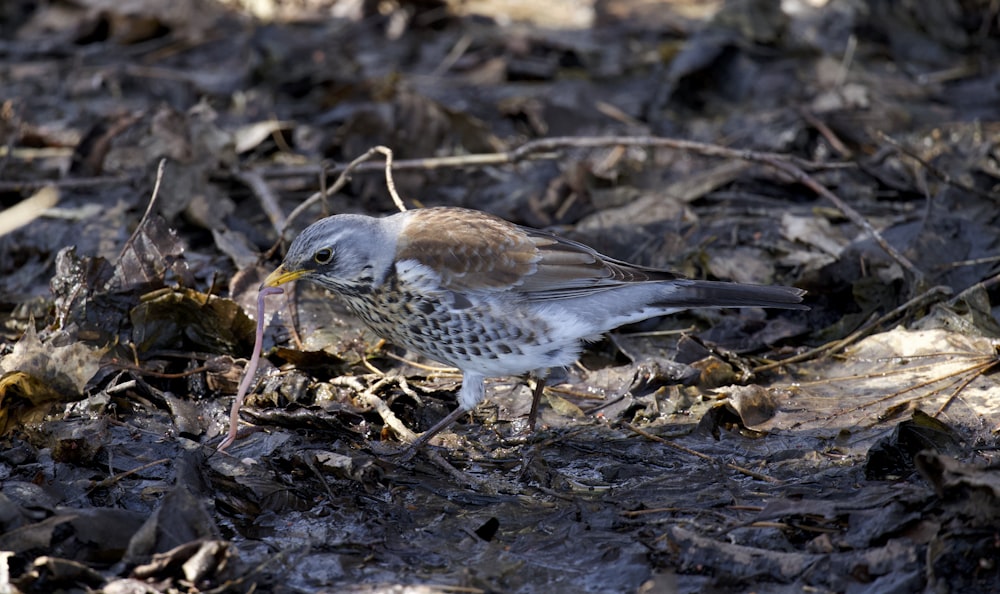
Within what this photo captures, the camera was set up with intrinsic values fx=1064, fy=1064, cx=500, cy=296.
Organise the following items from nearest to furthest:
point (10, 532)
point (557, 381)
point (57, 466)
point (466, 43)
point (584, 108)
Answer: point (10, 532), point (57, 466), point (557, 381), point (584, 108), point (466, 43)

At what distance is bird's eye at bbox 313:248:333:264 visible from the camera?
17.5 feet

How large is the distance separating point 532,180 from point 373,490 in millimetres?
3859

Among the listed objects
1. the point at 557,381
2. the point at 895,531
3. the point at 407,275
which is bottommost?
the point at 557,381

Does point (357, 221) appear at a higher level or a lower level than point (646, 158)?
higher

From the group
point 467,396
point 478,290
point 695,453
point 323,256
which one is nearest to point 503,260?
point 478,290

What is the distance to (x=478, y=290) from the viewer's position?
213 inches

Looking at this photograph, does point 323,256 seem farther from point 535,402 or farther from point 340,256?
point 535,402

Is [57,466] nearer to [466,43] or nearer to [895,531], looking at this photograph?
[895,531]

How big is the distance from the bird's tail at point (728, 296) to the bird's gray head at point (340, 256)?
58.3 inches

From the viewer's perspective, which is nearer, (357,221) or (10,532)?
(10,532)

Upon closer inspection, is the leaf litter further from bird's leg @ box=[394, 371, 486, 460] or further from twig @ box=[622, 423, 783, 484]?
bird's leg @ box=[394, 371, 486, 460]

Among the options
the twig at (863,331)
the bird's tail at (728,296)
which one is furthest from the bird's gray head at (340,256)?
the twig at (863,331)

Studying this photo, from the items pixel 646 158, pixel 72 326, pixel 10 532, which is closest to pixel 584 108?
pixel 646 158

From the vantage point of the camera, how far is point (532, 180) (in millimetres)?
8227
